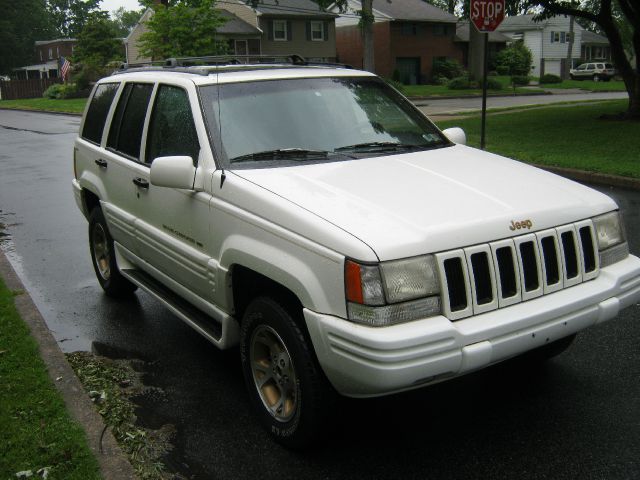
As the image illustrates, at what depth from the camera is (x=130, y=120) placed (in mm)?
5719

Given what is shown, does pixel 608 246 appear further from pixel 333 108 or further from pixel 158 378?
pixel 158 378

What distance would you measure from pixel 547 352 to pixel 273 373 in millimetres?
1880

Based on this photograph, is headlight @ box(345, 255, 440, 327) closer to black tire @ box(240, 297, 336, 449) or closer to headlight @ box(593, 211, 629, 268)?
black tire @ box(240, 297, 336, 449)

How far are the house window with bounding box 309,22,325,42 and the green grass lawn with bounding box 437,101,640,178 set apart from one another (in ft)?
118

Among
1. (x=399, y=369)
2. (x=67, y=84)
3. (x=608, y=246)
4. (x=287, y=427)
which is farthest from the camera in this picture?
(x=67, y=84)

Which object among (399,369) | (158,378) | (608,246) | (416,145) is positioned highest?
(416,145)

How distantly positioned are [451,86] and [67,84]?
27068 mm

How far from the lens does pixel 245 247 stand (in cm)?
392

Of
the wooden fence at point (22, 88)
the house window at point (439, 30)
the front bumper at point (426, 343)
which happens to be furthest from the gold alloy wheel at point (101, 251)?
the wooden fence at point (22, 88)

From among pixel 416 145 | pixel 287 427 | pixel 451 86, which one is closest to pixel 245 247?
pixel 287 427

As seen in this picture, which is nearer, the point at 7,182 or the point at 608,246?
the point at 608,246

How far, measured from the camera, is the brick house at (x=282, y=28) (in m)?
54.9

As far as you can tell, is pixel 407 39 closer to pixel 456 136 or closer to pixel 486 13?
pixel 486 13

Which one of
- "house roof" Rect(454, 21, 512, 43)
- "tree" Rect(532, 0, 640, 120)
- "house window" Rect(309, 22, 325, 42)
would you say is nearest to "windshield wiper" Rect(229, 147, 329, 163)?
"tree" Rect(532, 0, 640, 120)
